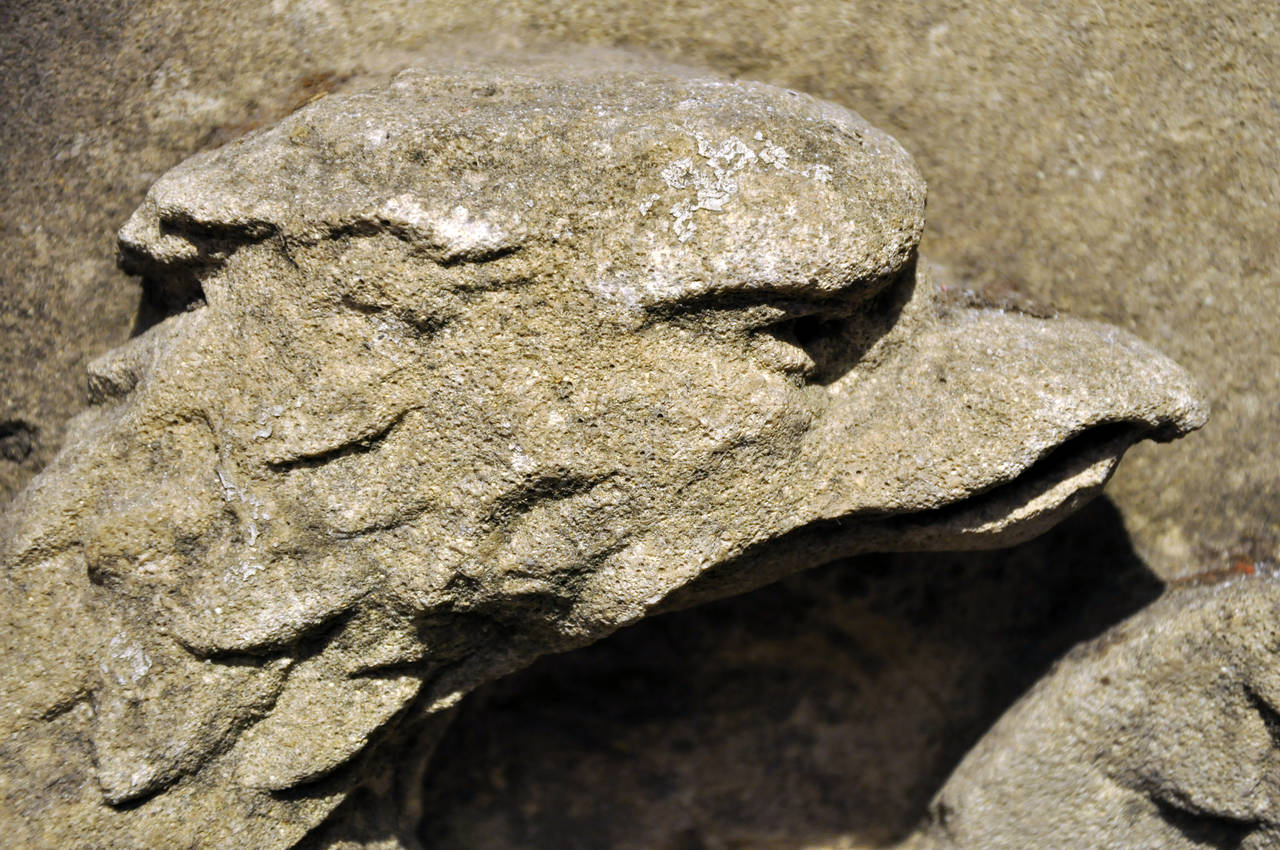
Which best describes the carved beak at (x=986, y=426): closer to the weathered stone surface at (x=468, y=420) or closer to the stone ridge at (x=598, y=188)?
the weathered stone surface at (x=468, y=420)

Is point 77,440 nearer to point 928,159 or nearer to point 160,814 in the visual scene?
point 160,814

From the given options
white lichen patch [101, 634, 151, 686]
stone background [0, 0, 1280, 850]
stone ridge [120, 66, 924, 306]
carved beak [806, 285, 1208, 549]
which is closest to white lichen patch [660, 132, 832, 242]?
stone ridge [120, 66, 924, 306]

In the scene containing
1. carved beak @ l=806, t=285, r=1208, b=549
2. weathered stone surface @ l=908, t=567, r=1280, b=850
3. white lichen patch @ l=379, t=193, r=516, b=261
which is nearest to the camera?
white lichen patch @ l=379, t=193, r=516, b=261

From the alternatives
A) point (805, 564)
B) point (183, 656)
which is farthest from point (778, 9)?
point (183, 656)

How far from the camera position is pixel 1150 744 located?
1.58 m

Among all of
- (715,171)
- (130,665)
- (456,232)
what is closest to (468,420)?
(456,232)

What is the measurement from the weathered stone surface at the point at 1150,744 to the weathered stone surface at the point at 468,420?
0.36 m

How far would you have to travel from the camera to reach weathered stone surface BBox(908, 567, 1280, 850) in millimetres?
1516

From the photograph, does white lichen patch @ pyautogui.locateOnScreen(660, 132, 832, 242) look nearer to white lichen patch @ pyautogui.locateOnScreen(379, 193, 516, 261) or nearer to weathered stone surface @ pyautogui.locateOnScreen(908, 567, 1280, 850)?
white lichen patch @ pyautogui.locateOnScreen(379, 193, 516, 261)

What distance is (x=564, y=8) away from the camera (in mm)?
1597

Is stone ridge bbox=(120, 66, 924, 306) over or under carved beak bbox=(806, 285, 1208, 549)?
over

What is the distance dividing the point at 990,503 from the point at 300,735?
38.3 inches

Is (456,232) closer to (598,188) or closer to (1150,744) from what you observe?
(598,188)

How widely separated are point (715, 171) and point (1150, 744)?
112 cm
